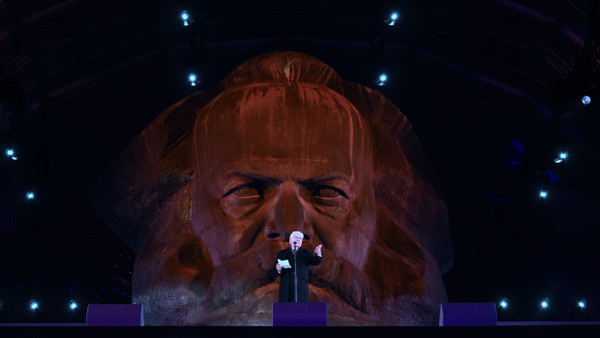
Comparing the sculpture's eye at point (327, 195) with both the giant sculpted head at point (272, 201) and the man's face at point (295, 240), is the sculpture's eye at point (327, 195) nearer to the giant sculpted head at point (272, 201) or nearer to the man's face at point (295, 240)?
the giant sculpted head at point (272, 201)

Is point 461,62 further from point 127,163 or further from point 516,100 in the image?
point 127,163

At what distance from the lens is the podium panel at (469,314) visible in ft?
11.4

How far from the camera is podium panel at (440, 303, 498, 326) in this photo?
3.48 metres

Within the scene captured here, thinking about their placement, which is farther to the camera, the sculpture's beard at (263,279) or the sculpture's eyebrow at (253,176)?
the sculpture's eyebrow at (253,176)

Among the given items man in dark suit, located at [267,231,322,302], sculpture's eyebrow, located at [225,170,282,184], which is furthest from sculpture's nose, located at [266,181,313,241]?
man in dark suit, located at [267,231,322,302]

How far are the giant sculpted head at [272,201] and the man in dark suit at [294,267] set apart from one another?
0.27 meters

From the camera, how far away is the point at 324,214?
19.0 feet

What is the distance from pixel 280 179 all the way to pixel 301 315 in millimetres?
2486

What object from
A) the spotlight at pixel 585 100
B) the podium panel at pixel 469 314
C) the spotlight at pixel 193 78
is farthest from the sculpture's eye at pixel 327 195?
the spotlight at pixel 193 78

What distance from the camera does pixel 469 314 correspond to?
3.53 meters

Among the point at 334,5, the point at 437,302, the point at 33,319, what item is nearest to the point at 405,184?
the point at 437,302

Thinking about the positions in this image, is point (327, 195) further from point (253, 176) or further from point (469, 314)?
point (469, 314)

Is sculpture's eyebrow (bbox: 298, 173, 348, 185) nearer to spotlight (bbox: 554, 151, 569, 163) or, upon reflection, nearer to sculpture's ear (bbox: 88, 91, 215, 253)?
sculpture's ear (bbox: 88, 91, 215, 253)

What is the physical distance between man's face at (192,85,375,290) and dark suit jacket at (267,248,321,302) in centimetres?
47
